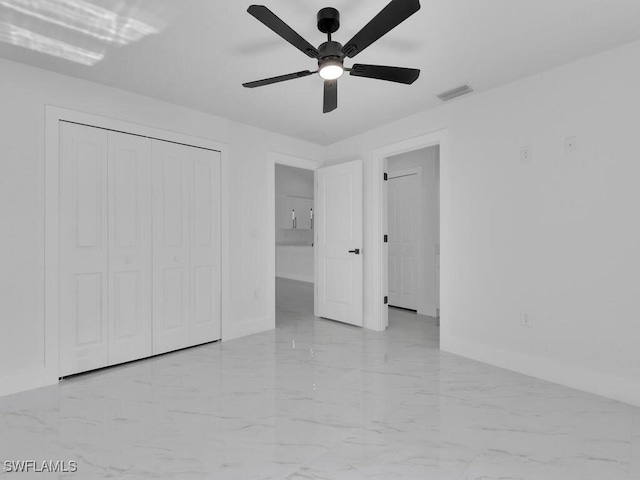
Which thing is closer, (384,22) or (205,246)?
(384,22)

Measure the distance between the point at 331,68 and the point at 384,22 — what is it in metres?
0.45

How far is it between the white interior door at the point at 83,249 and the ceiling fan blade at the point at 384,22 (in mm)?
2369

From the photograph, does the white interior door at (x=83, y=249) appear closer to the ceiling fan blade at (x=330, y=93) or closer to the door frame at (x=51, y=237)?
the door frame at (x=51, y=237)

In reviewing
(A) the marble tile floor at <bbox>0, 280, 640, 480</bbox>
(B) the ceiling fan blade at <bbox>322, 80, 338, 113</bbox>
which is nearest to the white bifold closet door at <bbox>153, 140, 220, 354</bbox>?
(A) the marble tile floor at <bbox>0, 280, 640, 480</bbox>

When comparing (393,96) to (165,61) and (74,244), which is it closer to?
(165,61)

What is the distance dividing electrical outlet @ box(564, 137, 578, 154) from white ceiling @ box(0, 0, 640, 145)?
61 cm

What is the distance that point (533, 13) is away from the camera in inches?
83.0

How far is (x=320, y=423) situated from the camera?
214 cm

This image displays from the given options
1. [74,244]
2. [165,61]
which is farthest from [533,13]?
[74,244]

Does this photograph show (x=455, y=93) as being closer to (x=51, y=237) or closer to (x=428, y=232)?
(x=428, y=232)

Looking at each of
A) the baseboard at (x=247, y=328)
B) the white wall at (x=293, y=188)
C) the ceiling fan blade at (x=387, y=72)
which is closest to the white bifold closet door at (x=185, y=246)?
the baseboard at (x=247, y=328)

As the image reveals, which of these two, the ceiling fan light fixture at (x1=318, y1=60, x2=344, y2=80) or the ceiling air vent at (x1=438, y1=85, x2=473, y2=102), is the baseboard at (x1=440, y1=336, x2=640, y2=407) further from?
the ceiling fan light fixture at (x1=318, y1=60, x2=344, y2=80)

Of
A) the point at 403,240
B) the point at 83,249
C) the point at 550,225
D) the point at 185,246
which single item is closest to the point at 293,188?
the point at 403,240

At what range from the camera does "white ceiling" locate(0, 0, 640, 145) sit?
206 centimetres
